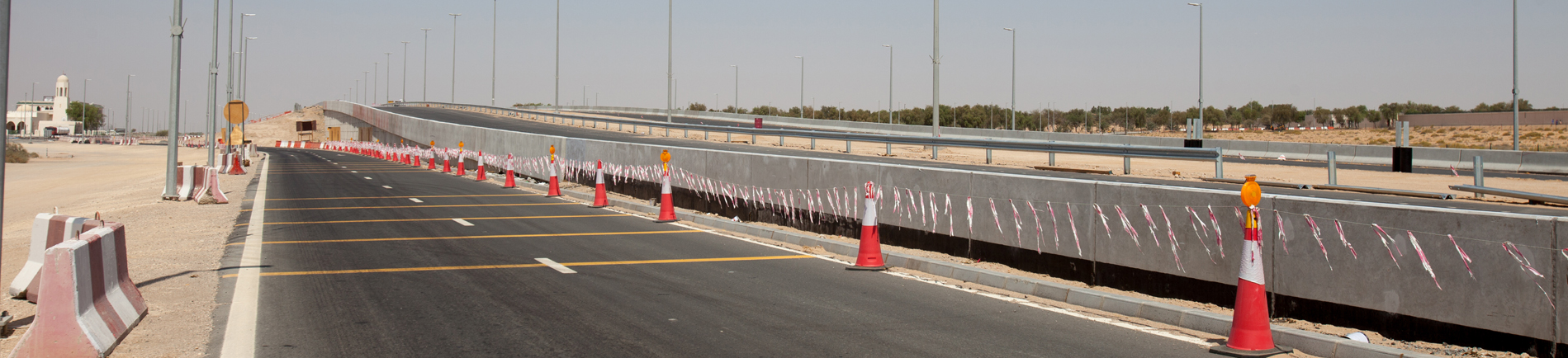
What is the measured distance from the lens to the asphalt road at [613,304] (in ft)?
20.7

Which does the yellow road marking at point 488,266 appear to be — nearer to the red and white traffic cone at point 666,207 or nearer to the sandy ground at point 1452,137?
the red and white traffic cone at point 666,207

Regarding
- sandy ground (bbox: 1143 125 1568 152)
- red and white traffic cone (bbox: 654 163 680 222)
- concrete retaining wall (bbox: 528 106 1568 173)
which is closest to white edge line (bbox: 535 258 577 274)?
red and white traffic cone (bbox: 654 163 680 222)

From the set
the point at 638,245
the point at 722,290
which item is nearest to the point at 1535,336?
the point at 722,290

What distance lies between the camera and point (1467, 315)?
5.88 m

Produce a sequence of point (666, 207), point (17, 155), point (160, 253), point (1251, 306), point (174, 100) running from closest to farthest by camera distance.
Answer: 1. point (1251, 306)
2. point (160, 253)
3. point (666, 207)
4. point (174, 100)
5. point (17, 155)

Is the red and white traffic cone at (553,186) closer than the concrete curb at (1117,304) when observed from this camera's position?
No

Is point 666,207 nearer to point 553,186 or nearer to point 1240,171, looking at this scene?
point 553,186

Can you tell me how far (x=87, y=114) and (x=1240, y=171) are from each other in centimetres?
20981

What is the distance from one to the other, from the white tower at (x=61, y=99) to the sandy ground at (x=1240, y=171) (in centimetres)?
19191

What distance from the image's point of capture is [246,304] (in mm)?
7688

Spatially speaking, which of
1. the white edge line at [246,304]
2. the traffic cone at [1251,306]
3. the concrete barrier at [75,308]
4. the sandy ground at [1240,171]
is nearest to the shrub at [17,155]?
the sandy ground at [1240,171]

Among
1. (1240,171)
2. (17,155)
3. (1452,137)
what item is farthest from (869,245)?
(1452,137)

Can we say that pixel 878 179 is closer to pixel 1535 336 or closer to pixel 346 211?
pixel 1535 336

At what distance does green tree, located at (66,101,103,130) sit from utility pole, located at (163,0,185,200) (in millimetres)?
197947
